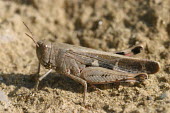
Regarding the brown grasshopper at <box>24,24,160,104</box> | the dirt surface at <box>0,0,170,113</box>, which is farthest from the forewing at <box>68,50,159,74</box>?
the dirt surface at <box>0,0,170,113</box>

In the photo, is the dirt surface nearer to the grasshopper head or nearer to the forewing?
the forewing

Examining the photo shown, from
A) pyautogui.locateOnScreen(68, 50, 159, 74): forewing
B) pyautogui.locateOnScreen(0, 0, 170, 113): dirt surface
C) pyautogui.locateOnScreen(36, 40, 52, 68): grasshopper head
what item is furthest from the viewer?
pyautogui.locateOnScreen(36, 40, 52, 68): grasshopper head

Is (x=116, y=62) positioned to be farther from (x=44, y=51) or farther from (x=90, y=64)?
(x=44, y=51)

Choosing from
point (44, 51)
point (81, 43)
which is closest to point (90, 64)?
point (44, 51)

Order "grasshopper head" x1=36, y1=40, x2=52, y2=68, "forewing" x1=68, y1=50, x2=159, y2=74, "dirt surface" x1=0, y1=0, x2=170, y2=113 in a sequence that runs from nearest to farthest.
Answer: "dirt surface" x1=0, y1=0, x2=170, y2=113 < "forewing" x1=68, y1=50, x2=159, y2=74 < "grasshopper head" x1=36, y1=40, x2=52, y2=68

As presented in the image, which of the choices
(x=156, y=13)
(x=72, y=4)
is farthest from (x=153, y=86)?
(x=72, y=4)

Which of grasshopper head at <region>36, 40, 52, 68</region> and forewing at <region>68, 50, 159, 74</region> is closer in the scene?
forewing at <region>68, 50, 159, 74</region>

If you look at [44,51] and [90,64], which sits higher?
[44,51]
